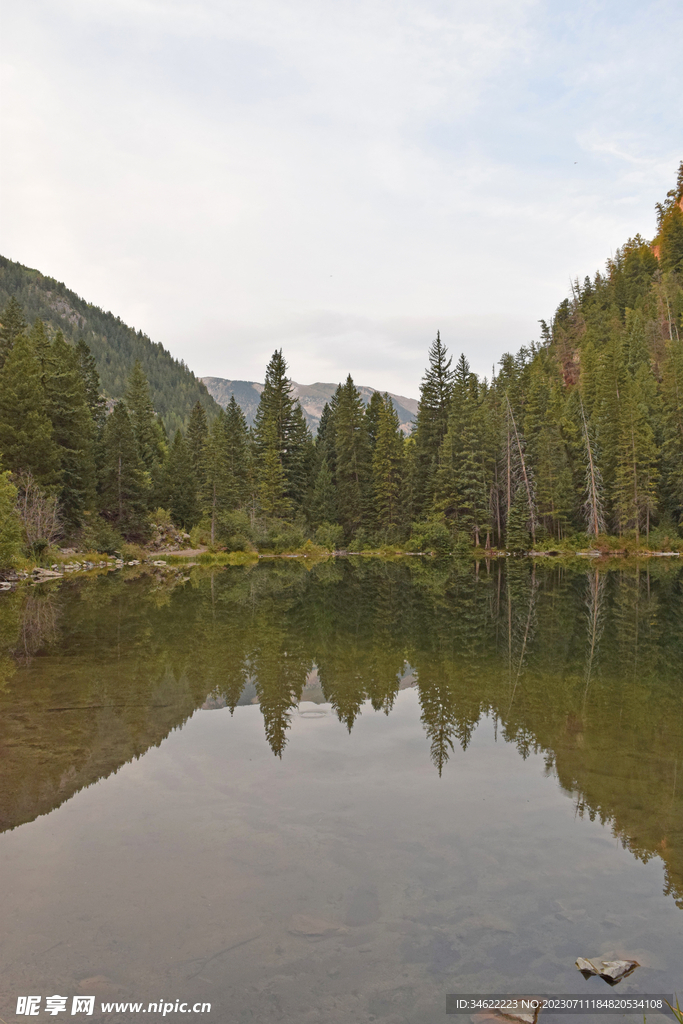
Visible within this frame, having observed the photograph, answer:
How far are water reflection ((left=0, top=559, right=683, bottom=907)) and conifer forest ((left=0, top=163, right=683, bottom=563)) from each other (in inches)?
1144

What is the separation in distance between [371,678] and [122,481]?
151 feet

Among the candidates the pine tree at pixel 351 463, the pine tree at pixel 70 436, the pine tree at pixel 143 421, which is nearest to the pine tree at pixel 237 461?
the pine tree at pixel 143 421

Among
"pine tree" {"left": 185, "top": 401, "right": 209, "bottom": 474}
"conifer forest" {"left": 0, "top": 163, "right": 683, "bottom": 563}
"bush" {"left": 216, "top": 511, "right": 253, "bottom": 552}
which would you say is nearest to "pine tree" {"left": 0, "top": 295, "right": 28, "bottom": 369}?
"conifer forest" {"left": 0, "top": 163, "right": 683, "bottom": 563}

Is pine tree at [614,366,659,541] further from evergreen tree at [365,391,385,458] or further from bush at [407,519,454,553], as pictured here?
evergreen tree at [365,391,385,458]

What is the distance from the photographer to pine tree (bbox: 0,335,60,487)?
40.2 m

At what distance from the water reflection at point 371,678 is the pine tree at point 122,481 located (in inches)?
1129

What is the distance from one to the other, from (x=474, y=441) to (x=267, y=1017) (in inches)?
2255

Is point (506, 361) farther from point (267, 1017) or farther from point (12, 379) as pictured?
point (267, 1017)

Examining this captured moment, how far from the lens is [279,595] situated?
1059 inches

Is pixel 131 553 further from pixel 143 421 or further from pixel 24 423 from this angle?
pixel 143 421

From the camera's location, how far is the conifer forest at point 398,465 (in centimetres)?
5350

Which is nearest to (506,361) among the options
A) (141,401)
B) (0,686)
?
(141,401)

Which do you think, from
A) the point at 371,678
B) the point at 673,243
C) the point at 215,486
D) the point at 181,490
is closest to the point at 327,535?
the point at 215,486

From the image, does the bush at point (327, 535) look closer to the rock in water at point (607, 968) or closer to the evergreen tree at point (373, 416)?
the evergreen tree at point (373, 416)
